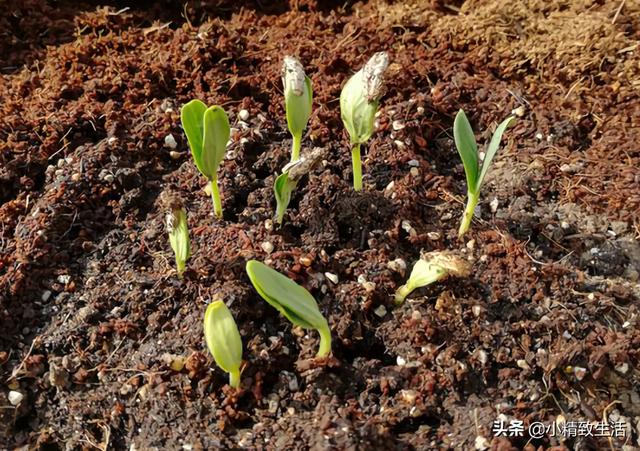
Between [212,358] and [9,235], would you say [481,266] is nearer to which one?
[212,358]

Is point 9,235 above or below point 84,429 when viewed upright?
above

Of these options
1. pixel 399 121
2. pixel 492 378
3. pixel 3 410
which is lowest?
pixel 492 378

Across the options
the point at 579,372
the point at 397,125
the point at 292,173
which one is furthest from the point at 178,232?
the point at 579,372

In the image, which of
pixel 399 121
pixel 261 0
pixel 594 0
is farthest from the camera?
A: pixel 261 0

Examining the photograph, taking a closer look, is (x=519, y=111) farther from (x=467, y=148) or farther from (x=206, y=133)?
(x=206, y=133)

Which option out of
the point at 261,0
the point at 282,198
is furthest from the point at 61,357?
the point at 261,0

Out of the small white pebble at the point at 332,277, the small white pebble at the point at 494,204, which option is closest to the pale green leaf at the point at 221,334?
the small white pebble at the point at 332,277

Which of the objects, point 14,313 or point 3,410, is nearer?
point 3,410

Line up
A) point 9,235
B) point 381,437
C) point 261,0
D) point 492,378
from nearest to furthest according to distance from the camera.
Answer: point 381,437
point 492,378
point 9,235
point 261,0
